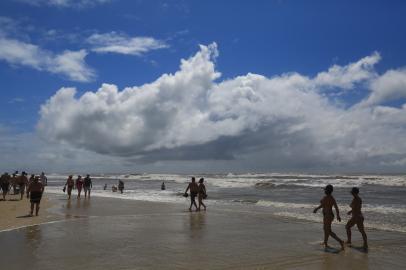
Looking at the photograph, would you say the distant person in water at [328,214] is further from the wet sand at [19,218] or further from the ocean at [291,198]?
the wet sand at [19,218]

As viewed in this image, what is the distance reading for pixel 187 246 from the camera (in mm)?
12320

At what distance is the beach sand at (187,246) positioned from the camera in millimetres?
10234

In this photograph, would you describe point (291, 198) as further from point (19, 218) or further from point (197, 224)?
point (19, 218)

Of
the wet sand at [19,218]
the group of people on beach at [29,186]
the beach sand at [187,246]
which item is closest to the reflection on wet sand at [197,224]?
the beach sand at [187,246]

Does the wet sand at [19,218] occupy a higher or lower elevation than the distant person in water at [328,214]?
lower

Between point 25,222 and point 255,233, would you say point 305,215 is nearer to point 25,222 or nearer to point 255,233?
point 255,233

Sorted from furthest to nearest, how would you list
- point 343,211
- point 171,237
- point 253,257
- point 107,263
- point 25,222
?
point 343,211 → point 25,222 → point 171,237 → point 253,257 → point 107,263

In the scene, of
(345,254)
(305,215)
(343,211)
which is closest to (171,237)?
(345,254)

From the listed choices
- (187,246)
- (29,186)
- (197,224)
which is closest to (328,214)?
(187,246)

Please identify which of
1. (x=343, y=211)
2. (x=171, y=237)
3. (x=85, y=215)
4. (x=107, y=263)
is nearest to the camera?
(x=107, y=263)

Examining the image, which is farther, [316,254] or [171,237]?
[171,237]

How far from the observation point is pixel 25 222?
16.9 meters

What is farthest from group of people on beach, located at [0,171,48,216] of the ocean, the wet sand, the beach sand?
the ocean

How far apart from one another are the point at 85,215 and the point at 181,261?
435 inches
